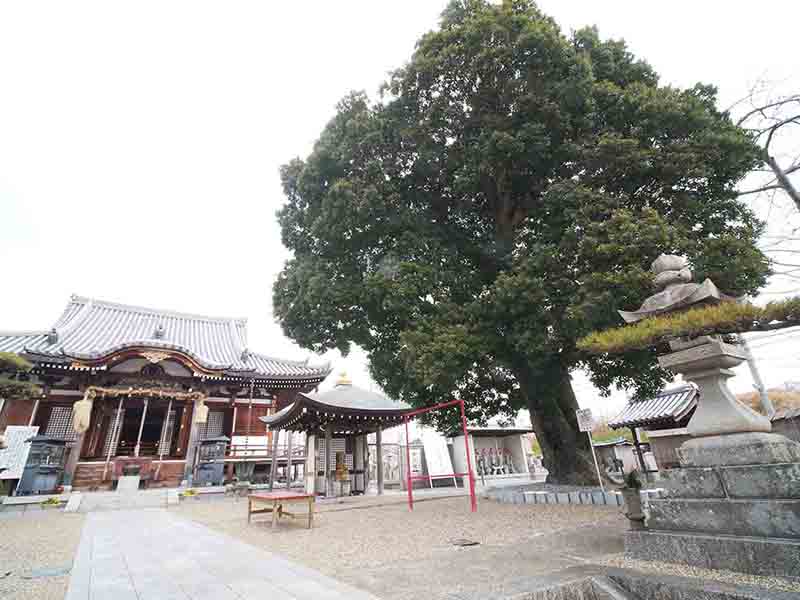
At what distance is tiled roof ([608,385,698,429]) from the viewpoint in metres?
11.6

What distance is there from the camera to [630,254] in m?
5.95

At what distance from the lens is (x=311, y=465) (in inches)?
492

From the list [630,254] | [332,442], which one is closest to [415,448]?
[332,442]

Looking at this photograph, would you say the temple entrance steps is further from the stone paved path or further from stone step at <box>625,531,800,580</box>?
stone step at <box>625,531,800,580</box>

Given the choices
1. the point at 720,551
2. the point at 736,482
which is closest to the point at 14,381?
the point at 720,551

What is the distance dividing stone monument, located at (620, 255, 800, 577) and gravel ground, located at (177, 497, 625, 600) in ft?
2.56

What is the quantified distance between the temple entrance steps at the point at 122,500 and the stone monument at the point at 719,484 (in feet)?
43.1

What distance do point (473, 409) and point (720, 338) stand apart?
753 cm

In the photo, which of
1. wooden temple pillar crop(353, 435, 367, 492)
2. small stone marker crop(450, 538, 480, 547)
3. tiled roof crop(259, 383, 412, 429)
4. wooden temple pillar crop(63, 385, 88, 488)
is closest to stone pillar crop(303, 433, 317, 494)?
tiled roof crop(259, 383, 412, 429)

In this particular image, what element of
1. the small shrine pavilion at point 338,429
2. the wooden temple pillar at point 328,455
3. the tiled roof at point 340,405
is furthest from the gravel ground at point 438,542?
the wooden temple pillar at point 328,455

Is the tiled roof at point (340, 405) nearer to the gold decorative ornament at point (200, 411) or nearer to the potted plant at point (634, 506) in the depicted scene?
the gold decorative ornament at point (200, 411)

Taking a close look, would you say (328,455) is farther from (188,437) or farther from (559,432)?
(559,432)

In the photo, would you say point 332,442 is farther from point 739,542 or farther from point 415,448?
point 739,542

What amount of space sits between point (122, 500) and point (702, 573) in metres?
14.3
